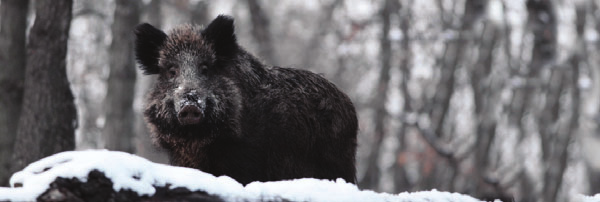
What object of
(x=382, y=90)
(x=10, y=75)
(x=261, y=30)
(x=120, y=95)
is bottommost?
(x=10, y=75)

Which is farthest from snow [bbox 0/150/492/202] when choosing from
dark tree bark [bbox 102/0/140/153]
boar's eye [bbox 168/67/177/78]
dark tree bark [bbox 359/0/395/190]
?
dark tree bark [bbox 359/0/395/190]

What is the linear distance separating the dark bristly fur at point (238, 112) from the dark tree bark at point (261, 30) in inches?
484

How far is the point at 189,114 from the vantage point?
694 centimetres

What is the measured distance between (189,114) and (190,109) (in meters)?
0.05

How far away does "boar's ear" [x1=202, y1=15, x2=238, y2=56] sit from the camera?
7.94 meters

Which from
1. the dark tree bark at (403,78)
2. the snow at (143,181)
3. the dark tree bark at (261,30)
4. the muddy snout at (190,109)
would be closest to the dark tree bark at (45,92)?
the muddy snout at (190,109)

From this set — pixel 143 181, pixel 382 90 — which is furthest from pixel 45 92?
pixel 382 90

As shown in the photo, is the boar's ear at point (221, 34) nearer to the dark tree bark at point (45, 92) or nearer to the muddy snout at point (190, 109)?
the muddy snout at point (190, 109)

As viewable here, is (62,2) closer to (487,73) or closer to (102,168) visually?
(102,168)

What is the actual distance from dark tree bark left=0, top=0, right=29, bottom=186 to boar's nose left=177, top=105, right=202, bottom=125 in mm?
3288

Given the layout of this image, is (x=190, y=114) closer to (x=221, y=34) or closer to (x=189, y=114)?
(x=189, y=114)

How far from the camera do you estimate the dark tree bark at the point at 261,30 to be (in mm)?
20777

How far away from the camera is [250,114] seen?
7.73 meters

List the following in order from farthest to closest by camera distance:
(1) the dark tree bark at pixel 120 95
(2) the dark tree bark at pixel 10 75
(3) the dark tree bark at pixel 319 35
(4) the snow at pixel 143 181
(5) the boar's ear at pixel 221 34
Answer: (3) the dark tree bark at pixel 319 35, (1) the dark tree bark at pixel 120 95, (2) the dark tree bark at pixel 10 75, (5) the boar's ear at pixel 221 34, (4) the snow at pixel 143 181
